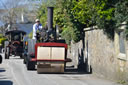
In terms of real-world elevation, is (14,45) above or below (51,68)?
above

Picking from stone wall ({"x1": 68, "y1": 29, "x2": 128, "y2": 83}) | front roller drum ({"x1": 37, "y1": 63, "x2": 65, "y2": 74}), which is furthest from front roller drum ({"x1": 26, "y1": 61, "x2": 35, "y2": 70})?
stone wall ({"x1": 68, "y1": 29, "x2": 128, "y2": 83})

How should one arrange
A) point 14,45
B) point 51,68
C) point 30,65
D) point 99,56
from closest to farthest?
point 99,56 → point 51,68 → point 30,65 → point 14,45

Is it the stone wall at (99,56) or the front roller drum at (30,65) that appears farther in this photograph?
the front roller drum at (30,65)

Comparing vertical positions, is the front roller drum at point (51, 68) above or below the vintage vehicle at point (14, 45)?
below

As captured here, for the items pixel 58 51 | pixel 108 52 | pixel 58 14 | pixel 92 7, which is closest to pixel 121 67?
pixel 108 52

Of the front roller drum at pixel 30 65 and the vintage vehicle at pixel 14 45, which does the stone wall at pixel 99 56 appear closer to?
the front roller drum at pixel 30 65

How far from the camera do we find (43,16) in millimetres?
32062

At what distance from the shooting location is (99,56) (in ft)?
53.8

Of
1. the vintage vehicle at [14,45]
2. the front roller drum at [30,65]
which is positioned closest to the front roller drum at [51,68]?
the front roller drum at [30,65]

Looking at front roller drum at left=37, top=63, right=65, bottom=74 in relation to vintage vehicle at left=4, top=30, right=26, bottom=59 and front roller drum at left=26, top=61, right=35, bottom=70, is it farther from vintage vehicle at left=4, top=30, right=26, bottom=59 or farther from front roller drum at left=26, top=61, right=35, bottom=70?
vintage vehicle at left=4, top=30, right=26, bottom=59

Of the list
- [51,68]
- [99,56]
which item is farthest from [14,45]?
[99,56]

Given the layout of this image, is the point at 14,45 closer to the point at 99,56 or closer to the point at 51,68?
the point at 51,68

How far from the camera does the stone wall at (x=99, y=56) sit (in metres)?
14.1

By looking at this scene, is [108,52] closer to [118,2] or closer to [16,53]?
[118,2]
